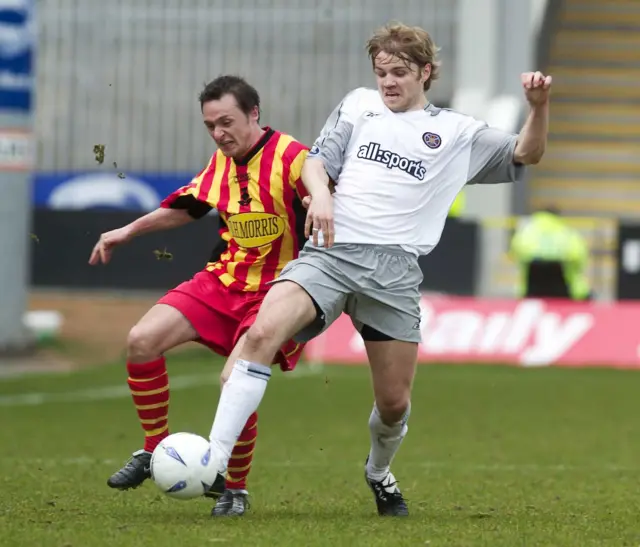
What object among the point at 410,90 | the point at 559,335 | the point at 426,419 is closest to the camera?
the point at 410,90

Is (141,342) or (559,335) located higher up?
(141,342)

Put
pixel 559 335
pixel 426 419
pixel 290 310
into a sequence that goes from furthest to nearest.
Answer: pixel 559 335, pixel 426 419, pixel 290 310

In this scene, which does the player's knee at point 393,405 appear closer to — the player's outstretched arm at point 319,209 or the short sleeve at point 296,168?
the player's outstretched arm at point 319,209

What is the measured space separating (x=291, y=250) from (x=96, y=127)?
63.7 feet

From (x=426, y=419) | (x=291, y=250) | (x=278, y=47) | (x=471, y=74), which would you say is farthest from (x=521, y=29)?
(x=291, y=250)

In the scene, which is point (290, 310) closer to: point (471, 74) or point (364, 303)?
point (364, 303)

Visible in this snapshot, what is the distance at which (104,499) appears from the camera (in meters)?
7.49

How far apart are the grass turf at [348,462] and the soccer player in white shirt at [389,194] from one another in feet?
2.34

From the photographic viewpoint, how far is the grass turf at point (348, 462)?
616cm

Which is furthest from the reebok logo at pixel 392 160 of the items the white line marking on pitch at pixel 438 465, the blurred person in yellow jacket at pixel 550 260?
the blurred person in yellow jacket at pixel 550 260

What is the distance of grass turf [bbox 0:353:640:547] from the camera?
6160 mm

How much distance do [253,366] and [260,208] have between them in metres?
0.96

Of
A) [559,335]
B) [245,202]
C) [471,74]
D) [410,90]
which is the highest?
[410,90]

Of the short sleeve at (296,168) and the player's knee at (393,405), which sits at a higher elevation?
the short sleeve at (296,168)
